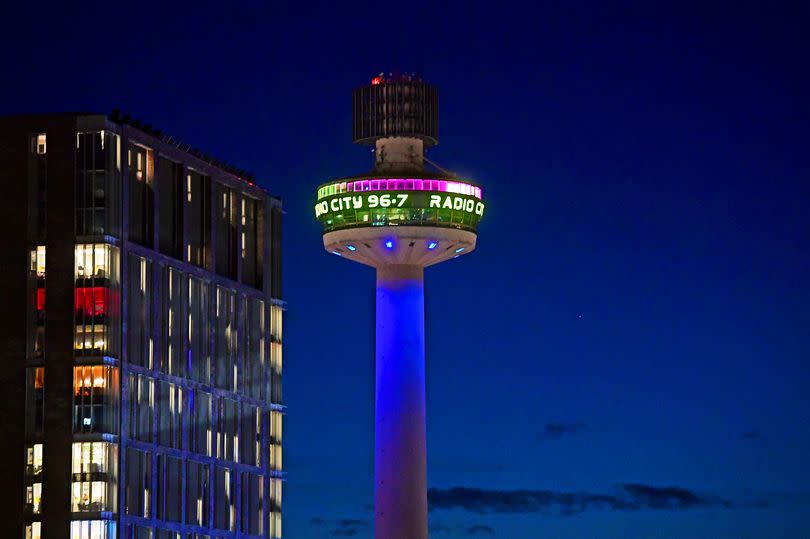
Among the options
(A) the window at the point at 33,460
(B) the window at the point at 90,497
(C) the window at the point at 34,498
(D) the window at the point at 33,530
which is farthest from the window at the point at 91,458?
(D) the window at the point at 33,530

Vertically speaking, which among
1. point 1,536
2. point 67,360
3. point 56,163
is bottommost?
point 1,536

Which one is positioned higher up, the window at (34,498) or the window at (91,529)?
the window at (34,498)

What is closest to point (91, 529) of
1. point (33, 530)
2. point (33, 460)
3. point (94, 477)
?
point (94, 477)

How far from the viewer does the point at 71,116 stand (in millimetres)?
199500

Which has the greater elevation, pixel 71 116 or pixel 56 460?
pixel 71 116

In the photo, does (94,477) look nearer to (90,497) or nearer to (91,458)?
(91,458)

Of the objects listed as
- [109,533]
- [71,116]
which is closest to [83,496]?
[109,533]

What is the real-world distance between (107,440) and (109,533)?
817 cm

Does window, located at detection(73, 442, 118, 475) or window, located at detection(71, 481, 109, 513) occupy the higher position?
window, located at detection(73, 442, 118, 475)

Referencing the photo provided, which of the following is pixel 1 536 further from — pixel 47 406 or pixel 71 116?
pixel 71 116

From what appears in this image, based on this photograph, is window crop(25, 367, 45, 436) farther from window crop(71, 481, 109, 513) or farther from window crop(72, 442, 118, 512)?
window crop(71, 481, 109, 513)

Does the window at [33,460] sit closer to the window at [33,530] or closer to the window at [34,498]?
the window at [34,498]

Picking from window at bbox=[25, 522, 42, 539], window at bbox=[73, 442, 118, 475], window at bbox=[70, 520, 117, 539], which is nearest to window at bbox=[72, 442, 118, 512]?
window at bbox=[73, 442, 118, 475]

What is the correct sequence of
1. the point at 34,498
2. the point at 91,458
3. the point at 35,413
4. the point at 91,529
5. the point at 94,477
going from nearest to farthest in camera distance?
1. the point at 91,529
2. the point at 34,498
3. the point at 94,477
4. the point at 91,458
5. the point at 35,413
